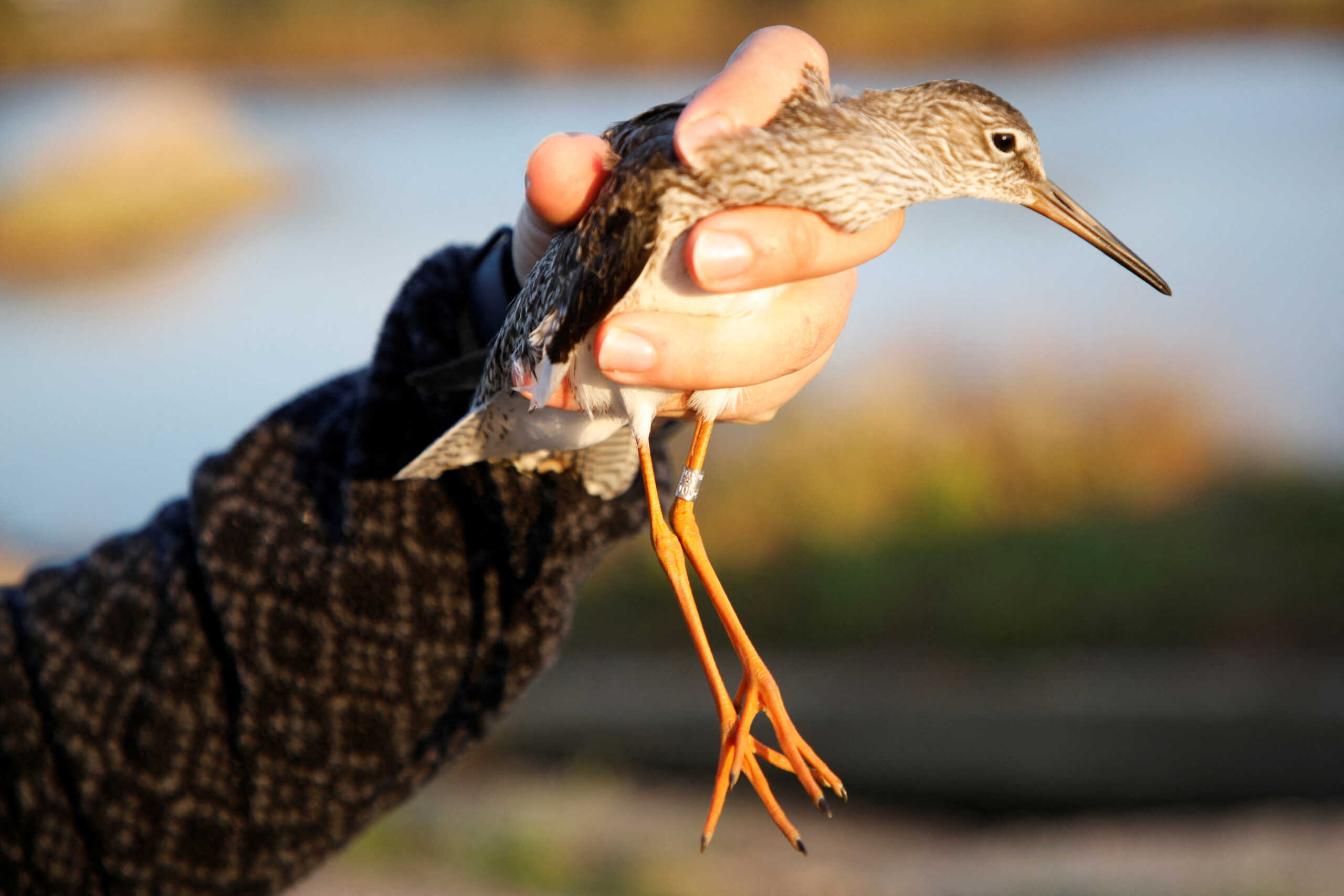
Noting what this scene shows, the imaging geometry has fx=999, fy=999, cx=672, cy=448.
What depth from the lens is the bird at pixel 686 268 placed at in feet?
6.42

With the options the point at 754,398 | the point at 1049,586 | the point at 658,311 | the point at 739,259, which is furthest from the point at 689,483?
the point at 1049,586

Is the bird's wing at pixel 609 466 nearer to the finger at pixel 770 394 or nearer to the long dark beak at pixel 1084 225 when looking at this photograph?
the finger at pixel 770 394

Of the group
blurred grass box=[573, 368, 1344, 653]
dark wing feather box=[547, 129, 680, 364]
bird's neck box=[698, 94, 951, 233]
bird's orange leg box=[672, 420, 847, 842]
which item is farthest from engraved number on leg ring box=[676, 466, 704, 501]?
blurred grass box=[573, 368, 1344, 653]

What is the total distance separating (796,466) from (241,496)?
7104 mm

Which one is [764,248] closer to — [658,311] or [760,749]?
[658,311]

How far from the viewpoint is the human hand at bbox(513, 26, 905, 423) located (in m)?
1.90

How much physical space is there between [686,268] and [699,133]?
255 mm

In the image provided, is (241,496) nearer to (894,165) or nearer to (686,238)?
(686,238)

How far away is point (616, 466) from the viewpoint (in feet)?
8.12

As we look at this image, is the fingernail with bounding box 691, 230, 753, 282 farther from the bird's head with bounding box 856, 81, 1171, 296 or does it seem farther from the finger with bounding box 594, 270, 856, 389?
the bird's head with bounding box 856, 81, 1171, 296

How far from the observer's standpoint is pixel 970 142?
2320mm

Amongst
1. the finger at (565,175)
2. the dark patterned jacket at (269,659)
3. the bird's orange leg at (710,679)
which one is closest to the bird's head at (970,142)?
the finger at (565,175)

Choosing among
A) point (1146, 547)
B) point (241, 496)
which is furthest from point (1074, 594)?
point (241, 496)

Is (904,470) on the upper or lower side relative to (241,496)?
lower
